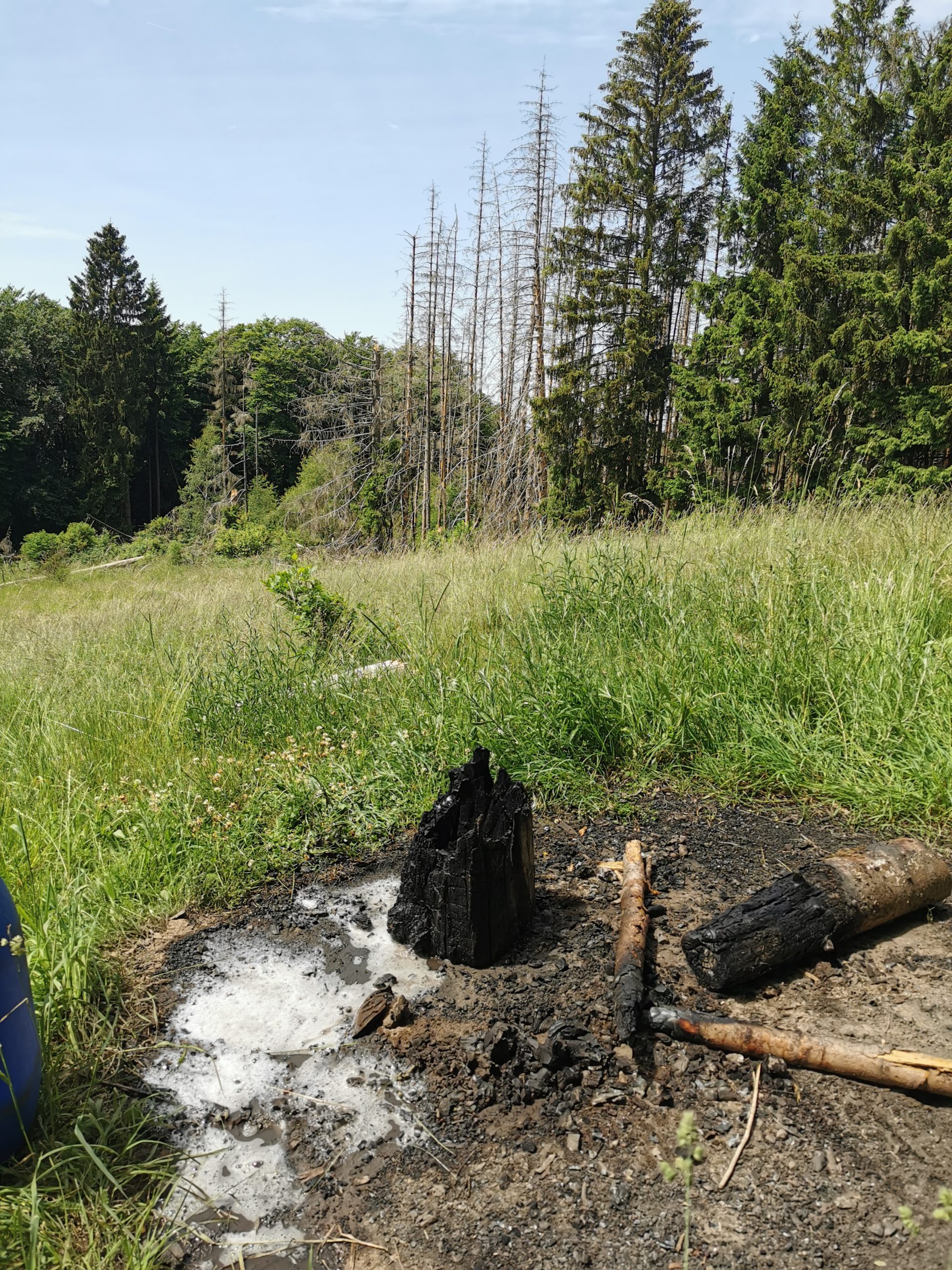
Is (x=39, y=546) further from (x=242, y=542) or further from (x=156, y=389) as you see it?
(x=156, y=389)

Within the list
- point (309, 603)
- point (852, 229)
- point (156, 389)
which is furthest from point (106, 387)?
point (309, 603)

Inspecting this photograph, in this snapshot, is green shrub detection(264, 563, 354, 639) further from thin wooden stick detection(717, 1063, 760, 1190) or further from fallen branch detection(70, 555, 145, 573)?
fallen branch detection(70, 555, 145, 573)

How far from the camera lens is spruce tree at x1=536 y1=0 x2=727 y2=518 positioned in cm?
1886

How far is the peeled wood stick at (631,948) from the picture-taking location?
2336 mm

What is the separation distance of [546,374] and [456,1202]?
64.2 feet

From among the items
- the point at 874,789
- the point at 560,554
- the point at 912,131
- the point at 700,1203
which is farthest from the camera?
the point at 912,131

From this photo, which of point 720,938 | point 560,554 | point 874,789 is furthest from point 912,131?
point 720,938

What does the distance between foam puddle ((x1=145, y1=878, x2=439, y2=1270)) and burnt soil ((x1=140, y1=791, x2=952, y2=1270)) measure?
6 cm

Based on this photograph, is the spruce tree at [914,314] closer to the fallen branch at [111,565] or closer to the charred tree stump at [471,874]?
the charred tree stump at [471,874]

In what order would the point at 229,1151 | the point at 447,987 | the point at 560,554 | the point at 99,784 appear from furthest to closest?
1. the point at 560,554
2. the point at 99,784
3. the point at 447,987
4. the point at 229,1151

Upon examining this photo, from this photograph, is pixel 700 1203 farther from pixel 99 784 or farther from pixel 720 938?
pixel 99 784

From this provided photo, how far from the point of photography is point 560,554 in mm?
6930

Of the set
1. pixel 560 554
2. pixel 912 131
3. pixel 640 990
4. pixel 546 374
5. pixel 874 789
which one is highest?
pixel 912 131

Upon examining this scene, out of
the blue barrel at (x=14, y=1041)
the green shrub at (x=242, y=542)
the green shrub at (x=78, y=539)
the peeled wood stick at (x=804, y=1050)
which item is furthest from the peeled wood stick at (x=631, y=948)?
the green shrub at (x=78, y=539)
